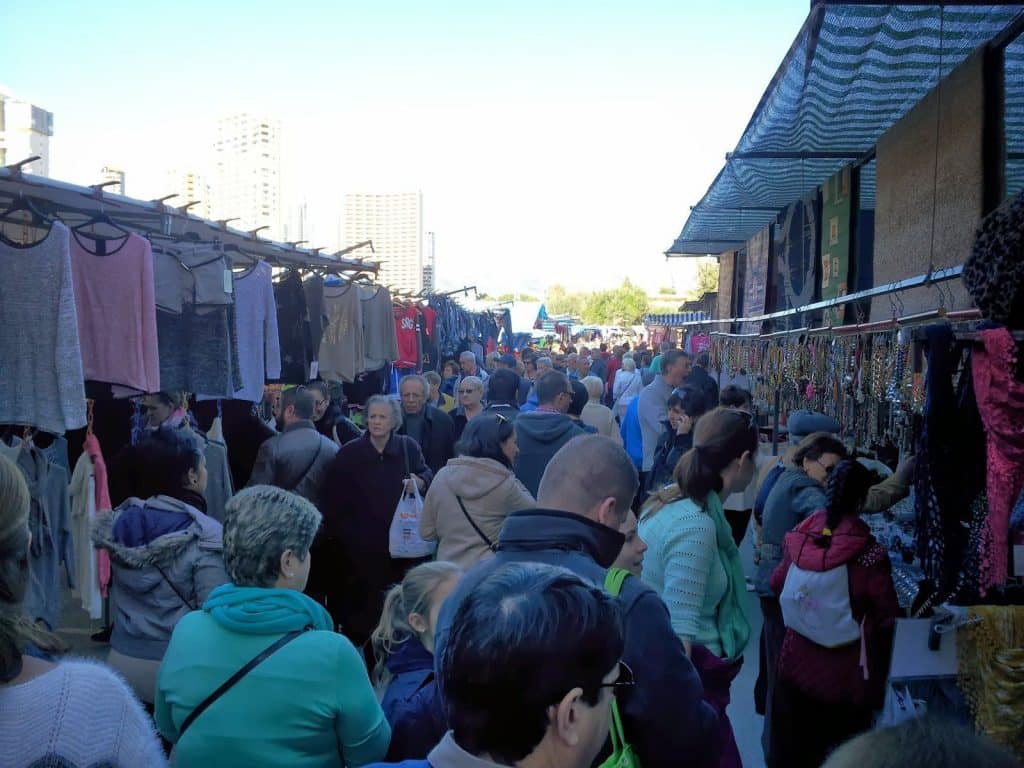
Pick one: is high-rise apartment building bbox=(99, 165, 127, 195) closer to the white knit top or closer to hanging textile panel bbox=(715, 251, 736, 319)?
the white knit top

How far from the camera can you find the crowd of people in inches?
54.1

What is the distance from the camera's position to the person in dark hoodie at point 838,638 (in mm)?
3455

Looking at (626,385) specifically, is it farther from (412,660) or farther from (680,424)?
(412,660)

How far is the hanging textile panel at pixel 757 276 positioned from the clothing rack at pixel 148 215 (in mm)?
5448

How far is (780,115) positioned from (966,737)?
4547 mm

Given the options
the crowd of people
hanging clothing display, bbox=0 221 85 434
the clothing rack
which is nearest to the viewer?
the crowd of people

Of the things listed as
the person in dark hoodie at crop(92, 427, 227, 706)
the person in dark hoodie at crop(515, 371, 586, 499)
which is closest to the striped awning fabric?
the person in dark hoodie at crop(515, 371, 586, 499)

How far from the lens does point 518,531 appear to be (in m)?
2.14

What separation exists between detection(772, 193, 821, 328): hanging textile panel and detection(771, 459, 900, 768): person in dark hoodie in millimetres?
4707

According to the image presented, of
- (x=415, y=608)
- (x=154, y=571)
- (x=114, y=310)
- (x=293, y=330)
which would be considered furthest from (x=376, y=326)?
(x=415, y=608)

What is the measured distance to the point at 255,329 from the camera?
18.9 ft

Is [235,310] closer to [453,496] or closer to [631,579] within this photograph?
[453,496]

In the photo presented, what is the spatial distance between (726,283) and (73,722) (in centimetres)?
1316

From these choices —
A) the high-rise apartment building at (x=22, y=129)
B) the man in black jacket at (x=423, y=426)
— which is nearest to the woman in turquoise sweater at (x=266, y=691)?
the man in black jacket at (x=423, y=426)
